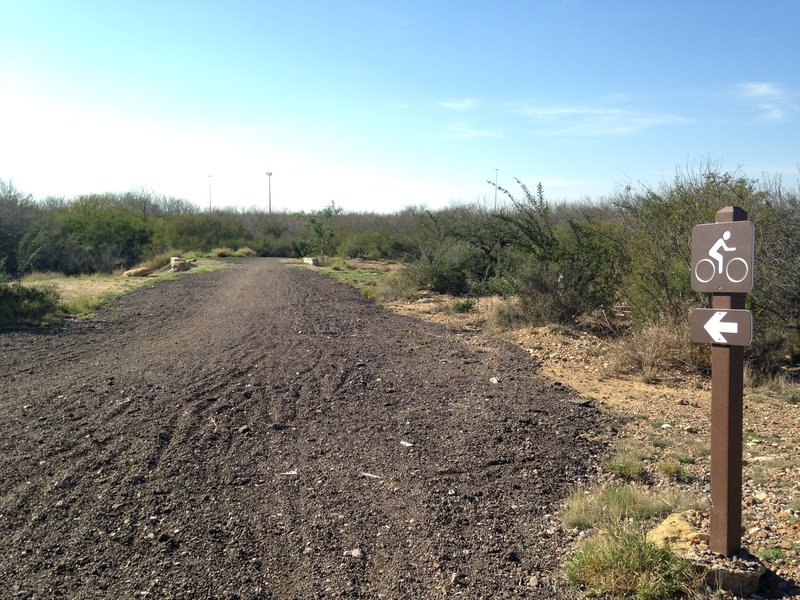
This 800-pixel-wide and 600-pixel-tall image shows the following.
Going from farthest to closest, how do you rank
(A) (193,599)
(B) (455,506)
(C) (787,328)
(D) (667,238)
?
(D) (667,238) < (C) (787,328) < (B) (455,506) < (A) (193,599)

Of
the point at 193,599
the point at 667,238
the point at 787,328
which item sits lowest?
the point at 193,599

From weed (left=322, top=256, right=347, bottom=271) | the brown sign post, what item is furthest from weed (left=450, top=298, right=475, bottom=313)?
weed (left=322, top=256, right=347, bottom=271)

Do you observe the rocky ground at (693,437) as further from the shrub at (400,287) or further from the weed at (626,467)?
the shrub at (400,287)

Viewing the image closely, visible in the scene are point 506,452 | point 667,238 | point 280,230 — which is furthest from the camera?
point 280,230

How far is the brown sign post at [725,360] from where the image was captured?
165 inches

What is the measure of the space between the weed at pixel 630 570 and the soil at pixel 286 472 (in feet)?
0.70

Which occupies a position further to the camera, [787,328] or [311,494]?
[787,328]

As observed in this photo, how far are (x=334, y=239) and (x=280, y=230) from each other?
14.6 meters

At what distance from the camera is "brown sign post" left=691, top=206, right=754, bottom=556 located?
165 inches

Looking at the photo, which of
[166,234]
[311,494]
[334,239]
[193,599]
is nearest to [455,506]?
[311,494]

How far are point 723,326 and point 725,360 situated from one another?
198mm

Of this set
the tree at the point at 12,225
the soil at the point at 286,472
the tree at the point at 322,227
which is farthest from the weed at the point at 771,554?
the tree at the point at 322,227

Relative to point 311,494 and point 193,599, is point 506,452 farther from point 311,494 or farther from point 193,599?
point 193,599

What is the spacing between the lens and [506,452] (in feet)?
22.7
